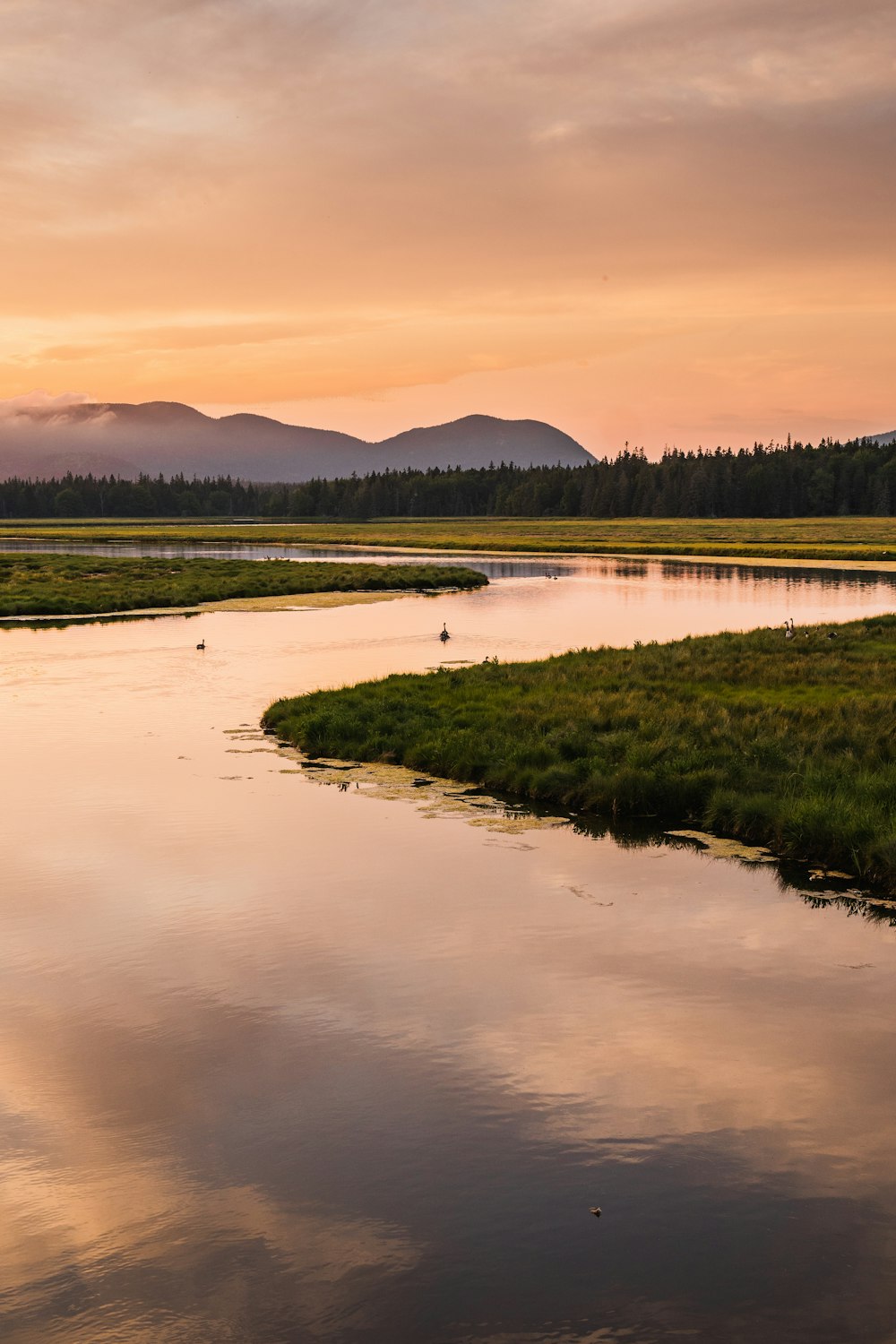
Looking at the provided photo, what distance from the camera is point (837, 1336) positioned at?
27.2ft

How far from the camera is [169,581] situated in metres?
81.8

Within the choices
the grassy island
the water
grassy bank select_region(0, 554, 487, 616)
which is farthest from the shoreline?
the grassy island

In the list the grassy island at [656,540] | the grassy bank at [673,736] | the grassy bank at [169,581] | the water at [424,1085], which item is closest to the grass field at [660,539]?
the grassy island at [656,540]

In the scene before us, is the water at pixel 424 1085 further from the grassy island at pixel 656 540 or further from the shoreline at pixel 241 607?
the grassy island at pixel 656 540

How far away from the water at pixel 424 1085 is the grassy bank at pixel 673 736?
76.9 inches

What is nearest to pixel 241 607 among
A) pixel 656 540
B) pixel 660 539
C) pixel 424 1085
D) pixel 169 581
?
pixel 169 581

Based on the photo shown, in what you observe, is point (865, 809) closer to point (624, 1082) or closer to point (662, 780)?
point (662, 780)

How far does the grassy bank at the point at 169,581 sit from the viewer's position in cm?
6919

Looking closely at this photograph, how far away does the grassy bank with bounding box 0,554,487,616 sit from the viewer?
227 feet

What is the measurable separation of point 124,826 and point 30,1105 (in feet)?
34.6

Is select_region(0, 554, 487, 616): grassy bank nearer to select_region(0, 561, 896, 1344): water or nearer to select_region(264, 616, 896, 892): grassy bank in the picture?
select_region(264, 616, 896, 892): grassy bank

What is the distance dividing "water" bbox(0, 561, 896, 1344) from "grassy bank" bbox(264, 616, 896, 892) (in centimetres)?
195

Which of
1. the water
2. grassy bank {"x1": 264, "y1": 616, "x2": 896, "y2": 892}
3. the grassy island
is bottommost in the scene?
the water

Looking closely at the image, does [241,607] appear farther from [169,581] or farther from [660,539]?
[660,539]
